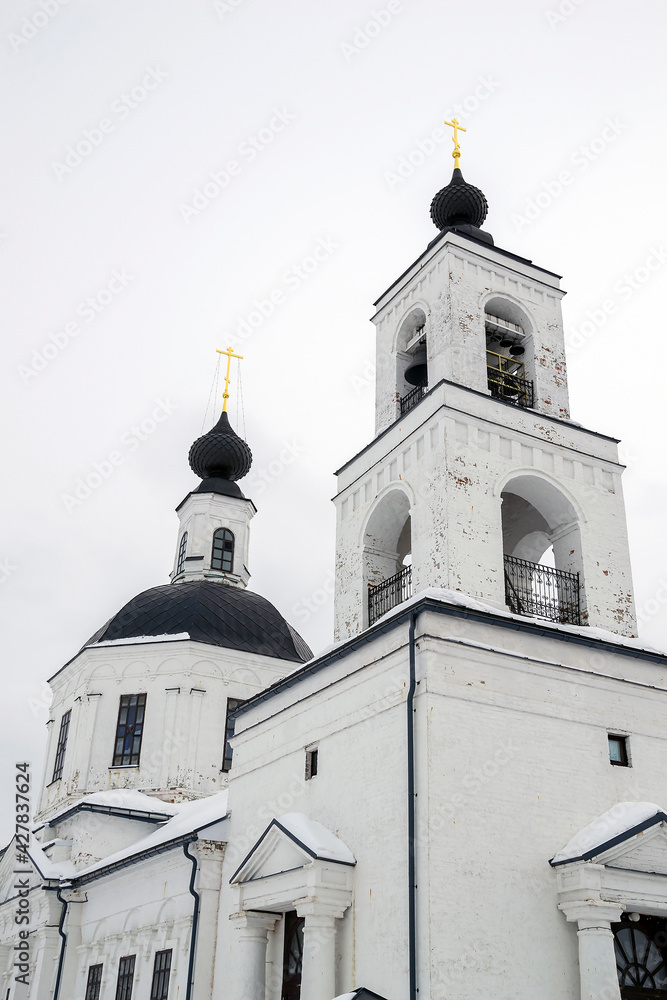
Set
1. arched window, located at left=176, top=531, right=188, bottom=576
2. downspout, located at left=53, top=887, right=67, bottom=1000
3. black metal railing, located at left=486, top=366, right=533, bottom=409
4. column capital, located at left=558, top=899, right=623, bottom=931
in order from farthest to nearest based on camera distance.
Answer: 1. arched window, located at left=176, top=531, right=188, bottom=576
2. downspout, located at left=53, top=887, right=67, bottom=1000
3. black metal railing, located at left=486, top=366, right=533, bottom=409
4. column capital, located at left=558, top=899, right=623, bottom=931

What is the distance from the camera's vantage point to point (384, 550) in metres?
13.4

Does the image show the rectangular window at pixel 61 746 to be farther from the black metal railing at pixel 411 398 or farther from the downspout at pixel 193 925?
the black metal railing at pixel 411 398

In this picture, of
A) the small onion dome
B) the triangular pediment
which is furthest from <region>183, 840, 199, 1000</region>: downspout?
the small onion dome

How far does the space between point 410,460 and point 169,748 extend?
32.4 feet

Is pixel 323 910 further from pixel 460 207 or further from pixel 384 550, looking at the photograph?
pixel 460 207

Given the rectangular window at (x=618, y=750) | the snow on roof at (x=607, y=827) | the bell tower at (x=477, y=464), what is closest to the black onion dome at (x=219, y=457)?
the bell tower at (x=477, y=464)

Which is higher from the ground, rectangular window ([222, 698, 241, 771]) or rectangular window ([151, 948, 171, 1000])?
rectangular window ([222, 698, 241, 771])

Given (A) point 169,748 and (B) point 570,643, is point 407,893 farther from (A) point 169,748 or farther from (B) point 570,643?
(A) point 169,748

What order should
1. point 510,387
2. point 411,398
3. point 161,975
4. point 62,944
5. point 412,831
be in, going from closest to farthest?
point 412,831 < point 510,387 < point 161,975 < point 411,398 < point 62,944

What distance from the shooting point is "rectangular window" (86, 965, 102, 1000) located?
1566 centimetres

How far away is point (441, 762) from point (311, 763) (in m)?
2.69

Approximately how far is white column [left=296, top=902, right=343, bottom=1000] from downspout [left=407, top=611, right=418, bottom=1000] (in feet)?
4.48

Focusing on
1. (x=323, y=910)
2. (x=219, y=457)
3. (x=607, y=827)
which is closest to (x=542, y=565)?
(x=607, y=827)

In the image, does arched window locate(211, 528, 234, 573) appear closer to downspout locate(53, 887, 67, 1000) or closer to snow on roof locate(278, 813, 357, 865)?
downspout locate(53, 887, 67, 1000)
